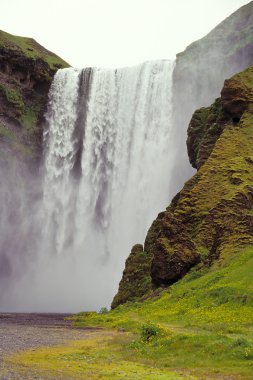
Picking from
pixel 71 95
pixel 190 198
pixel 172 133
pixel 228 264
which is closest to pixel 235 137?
pixel 190 198

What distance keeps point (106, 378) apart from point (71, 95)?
244 ft

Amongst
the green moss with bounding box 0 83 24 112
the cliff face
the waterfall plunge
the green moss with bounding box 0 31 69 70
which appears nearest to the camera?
the cliff face

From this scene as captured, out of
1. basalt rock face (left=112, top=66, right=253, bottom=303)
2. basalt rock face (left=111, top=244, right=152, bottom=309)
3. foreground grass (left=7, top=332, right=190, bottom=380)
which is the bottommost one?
foreground grass (left=7, top=332, right=190, bottom=380)

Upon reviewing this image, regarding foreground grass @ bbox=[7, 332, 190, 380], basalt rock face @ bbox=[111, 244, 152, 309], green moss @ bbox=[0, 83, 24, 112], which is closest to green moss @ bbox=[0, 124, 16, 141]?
green moss @ bbox=[0, 83, 24, 112]

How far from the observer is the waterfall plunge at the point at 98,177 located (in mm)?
70000

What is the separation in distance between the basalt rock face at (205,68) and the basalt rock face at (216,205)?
23.9 m

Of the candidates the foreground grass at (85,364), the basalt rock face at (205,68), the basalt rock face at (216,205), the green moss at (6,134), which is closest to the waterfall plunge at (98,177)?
the basalt rock face at (205,68)

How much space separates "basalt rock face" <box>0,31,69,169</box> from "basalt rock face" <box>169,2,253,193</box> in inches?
934

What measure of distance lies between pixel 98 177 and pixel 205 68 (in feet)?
87.2

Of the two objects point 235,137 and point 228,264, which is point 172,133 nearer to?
point 235,137

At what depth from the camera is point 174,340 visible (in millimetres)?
19609

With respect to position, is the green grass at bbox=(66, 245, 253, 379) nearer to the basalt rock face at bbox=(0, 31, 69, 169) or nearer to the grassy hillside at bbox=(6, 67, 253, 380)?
the grassy hillside at bbox=(6, 67, 253, 380)

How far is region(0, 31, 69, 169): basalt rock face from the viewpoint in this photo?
82.4 m

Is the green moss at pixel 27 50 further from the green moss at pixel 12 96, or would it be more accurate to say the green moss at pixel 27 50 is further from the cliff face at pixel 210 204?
the cliff face at pixel 210 204
